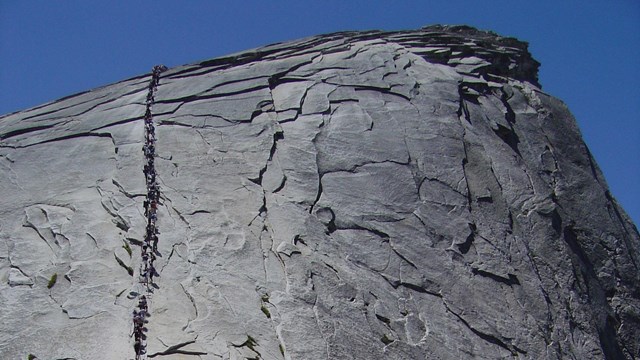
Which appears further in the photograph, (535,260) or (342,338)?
(535,260)

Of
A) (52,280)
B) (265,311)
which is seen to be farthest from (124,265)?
(265,311)

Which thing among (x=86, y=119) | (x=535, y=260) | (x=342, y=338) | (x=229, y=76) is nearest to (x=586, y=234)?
(x=535, y=260)

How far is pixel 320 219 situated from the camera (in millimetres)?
8977

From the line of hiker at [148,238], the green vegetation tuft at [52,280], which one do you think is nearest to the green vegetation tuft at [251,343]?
the line of hiker at [148,238]

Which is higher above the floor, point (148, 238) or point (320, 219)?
point (320, 219)

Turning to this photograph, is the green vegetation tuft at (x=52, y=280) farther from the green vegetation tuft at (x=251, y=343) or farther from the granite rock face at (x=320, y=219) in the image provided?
the green vegetation tuft at (x=251, y=343)

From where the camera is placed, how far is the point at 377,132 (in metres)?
10.1

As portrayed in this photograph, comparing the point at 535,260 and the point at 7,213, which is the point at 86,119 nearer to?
the point at 7,213

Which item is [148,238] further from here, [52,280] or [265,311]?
[265,311]

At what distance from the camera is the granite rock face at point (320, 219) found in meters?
8.02

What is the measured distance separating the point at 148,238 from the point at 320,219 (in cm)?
181

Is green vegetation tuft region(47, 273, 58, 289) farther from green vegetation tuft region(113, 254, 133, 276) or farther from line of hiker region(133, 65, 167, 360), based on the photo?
line of hiker region(133, 65, 167, 360)

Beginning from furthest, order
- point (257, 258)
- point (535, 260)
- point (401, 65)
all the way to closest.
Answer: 1. point (401, 65)
2. point (535, 260)
3. point (257, 258)

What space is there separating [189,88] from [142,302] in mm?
3778
